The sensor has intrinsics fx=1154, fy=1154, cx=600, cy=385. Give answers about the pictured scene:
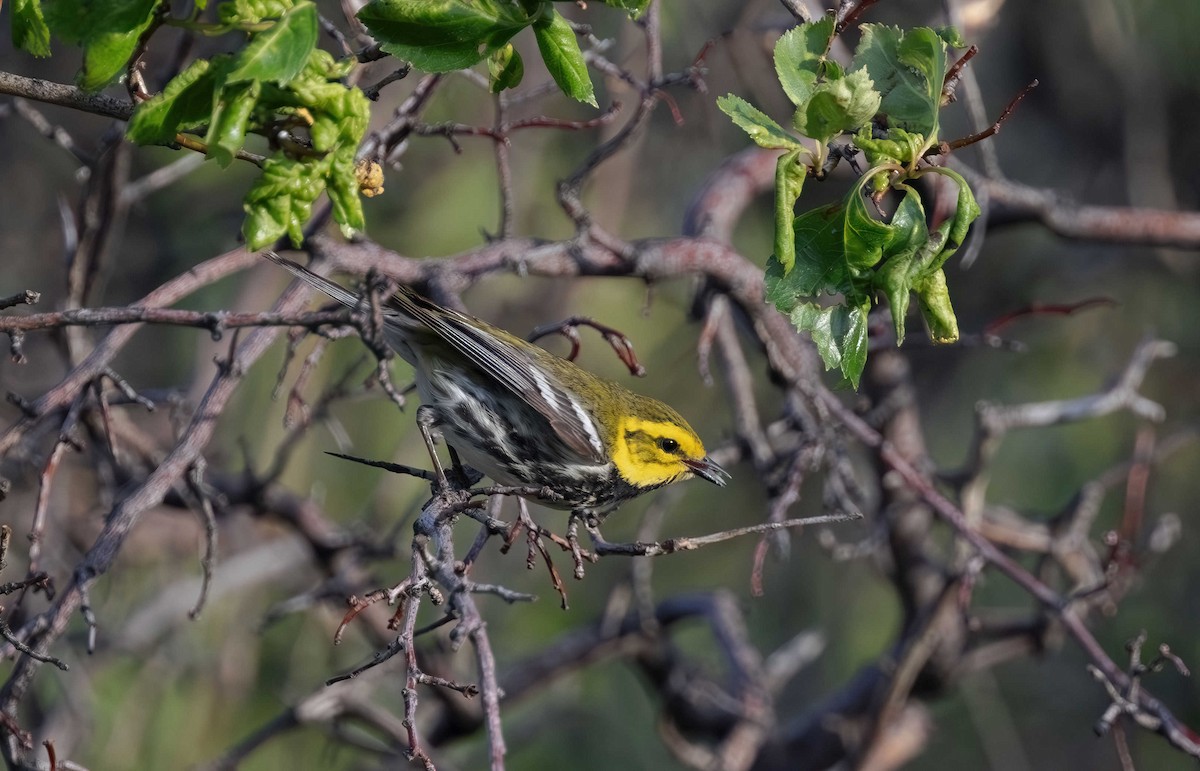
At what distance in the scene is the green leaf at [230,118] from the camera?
1.60m

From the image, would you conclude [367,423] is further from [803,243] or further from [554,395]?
[803,243]

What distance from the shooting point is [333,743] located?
171 inches

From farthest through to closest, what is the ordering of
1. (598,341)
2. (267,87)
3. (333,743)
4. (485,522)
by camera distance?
(598,341) → (333,743) → (485,522) → (267,87)

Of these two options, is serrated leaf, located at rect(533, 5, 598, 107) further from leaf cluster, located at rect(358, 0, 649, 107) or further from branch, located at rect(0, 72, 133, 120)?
branch, located at rect(0, 72, 133, 120)

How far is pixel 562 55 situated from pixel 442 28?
0.22 metres

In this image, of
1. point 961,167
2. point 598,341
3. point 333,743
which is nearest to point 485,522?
point 961,167

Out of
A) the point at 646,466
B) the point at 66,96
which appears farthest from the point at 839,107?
the point at 646,466

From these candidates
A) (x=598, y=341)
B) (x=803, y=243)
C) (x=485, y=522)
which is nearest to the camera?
(x=803, y=243)

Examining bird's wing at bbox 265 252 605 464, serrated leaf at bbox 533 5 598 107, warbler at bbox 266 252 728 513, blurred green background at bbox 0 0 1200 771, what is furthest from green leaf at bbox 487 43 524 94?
blurred green background at bbox 0 0 1200 771

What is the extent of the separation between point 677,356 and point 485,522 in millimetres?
4450

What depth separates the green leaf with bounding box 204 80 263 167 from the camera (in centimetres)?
160

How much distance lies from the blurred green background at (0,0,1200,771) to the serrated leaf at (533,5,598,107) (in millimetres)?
3672

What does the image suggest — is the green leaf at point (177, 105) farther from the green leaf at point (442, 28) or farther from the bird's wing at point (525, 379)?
the bird's wing at point (525, 379)

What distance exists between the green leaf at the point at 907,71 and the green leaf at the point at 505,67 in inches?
22.9
